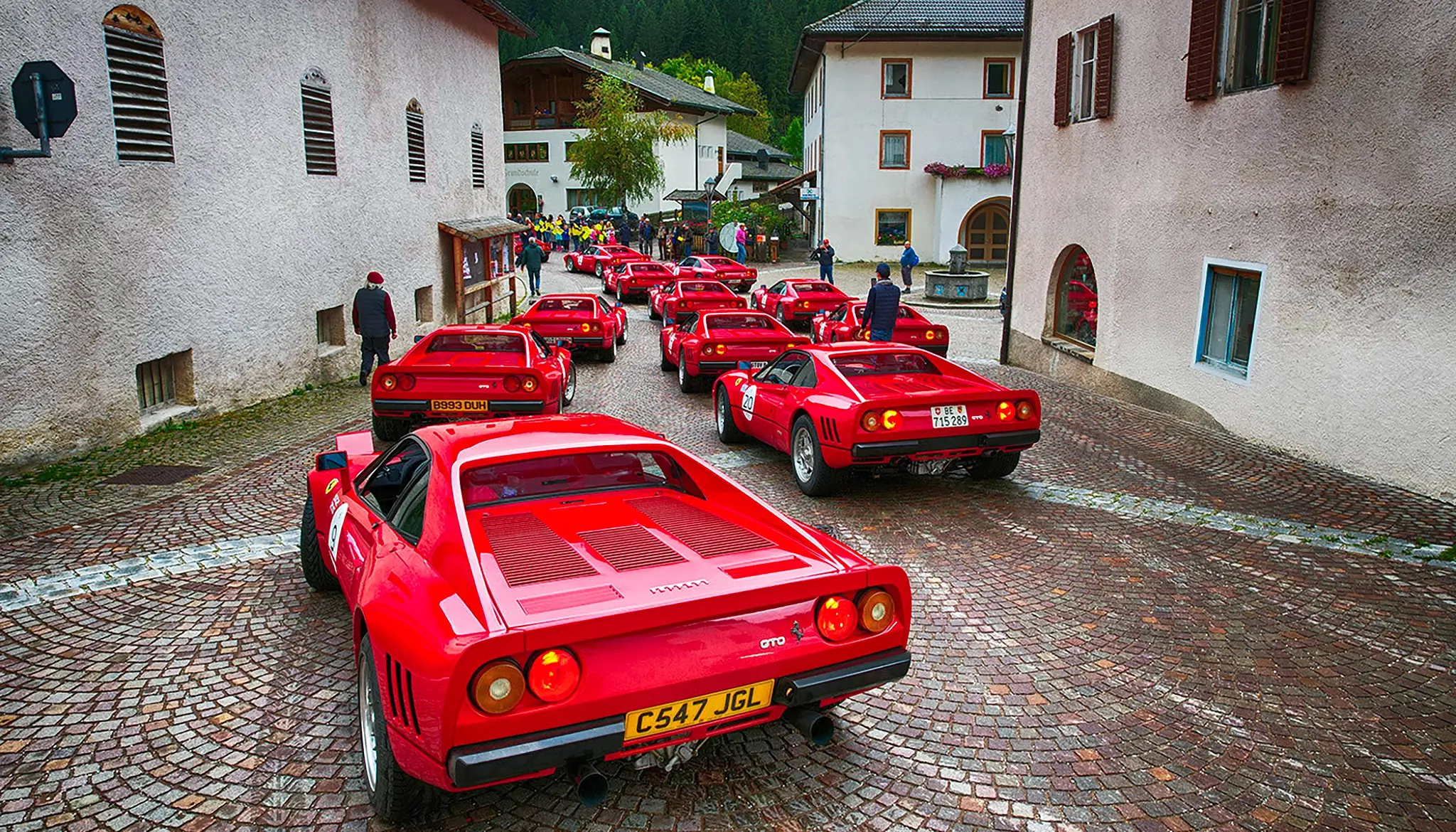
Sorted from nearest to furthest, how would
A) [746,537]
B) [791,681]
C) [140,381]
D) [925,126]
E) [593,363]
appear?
[791,681] → [746,537] → [140,381] → [593,363] → [925,126]

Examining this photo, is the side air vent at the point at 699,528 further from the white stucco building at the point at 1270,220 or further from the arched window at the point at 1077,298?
the arched window at the point at 1077,298

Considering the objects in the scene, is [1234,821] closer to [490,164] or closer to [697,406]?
[697,406]

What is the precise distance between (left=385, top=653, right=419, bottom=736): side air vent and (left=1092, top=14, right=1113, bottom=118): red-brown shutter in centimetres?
1283

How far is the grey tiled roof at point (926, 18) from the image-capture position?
3622 centimetres

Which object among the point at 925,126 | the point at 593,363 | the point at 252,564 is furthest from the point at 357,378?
the point at 925,126

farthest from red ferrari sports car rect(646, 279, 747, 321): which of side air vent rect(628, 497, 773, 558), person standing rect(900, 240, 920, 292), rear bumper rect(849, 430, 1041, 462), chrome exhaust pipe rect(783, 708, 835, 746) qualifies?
chrome exhaust pipe rect(783, 708, 835, 746)

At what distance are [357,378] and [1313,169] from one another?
12.7m

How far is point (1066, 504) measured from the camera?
7707 millimetres

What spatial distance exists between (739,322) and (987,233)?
83.6 ft

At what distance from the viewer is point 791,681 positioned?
3.34 m

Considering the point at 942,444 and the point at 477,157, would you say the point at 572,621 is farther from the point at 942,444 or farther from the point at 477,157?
the point at 477,157

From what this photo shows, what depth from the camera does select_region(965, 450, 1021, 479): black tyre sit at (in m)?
8.21

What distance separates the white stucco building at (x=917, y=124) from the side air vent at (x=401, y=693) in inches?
1416

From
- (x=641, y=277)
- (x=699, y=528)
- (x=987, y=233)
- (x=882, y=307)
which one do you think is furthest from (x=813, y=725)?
(x=987, y=233)
